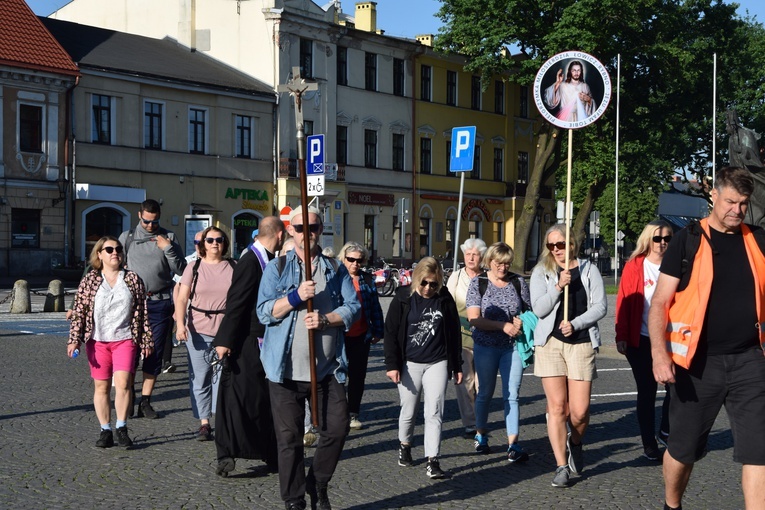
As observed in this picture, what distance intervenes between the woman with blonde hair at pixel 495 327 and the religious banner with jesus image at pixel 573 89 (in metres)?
1.18

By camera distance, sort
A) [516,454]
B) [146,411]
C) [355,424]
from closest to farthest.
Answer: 1. [516,454]
2. [355,424]
3. [146,411]

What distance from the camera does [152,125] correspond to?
1734 inches

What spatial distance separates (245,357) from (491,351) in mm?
2306

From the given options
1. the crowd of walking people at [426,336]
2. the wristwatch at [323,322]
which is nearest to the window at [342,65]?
the crowd of walking people at [426,336]

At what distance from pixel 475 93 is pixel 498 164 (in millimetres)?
4430

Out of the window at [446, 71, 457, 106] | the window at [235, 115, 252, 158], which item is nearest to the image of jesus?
the window at [235, 115, 252, 158]

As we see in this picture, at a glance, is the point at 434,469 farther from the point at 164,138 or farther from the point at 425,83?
the point at 425,83

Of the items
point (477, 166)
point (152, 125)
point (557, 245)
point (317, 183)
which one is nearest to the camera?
point (557, 245)

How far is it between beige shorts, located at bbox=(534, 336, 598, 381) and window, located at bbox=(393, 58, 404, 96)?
154ft

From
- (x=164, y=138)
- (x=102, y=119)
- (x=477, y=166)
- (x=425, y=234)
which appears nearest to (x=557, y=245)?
(x=102, y=119)

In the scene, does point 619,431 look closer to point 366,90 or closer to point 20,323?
point 20,323

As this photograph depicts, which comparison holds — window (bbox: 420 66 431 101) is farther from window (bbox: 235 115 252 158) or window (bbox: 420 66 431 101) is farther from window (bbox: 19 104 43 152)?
window (bbox: 19 104 43 152)

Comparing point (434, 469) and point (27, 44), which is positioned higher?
point (27, 44)

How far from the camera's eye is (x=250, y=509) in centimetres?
711
